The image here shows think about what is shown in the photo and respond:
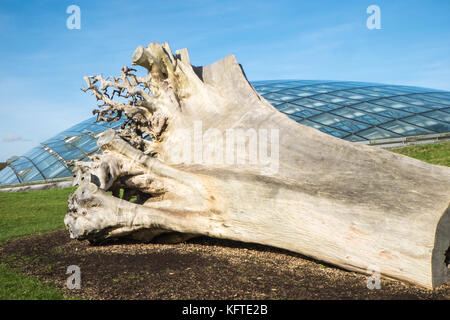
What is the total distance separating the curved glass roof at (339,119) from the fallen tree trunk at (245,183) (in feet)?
45.7

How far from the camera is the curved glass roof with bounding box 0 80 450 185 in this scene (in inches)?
781

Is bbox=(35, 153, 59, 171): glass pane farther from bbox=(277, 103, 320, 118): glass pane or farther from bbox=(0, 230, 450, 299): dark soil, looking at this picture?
bbox=(0, 230, 450, 299): dark soil

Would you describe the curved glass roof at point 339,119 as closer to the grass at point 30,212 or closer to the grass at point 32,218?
the grass at point 30,212

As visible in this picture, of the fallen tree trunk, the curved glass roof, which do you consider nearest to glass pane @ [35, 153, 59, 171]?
the curved glass roof

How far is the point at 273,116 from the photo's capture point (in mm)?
5656

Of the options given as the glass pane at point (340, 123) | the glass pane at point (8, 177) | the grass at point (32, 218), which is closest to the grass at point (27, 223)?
the grass at point (32, 218)

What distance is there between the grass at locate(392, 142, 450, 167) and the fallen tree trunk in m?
9.58

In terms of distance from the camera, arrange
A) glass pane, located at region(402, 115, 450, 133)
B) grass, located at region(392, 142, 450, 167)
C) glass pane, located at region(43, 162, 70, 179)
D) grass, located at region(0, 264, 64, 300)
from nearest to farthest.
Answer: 1. grass, located at region(0, 264, 64, 300)
2. grass, located at region(392, 142, 450, 167)
3. glass pane, located at region(402, 115, 450, 133)
4. glass pane, located at region(43, 162, 70, 179)

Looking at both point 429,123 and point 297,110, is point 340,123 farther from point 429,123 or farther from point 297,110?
point 429,123

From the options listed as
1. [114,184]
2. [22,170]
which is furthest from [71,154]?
[114,184]

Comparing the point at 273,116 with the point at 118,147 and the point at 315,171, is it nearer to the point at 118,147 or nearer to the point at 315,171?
the point at 315,171

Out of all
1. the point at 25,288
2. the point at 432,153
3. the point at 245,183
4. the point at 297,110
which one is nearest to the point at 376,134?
the point at 432,153

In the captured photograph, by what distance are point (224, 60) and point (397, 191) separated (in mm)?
4137

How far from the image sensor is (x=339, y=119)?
21109mm
